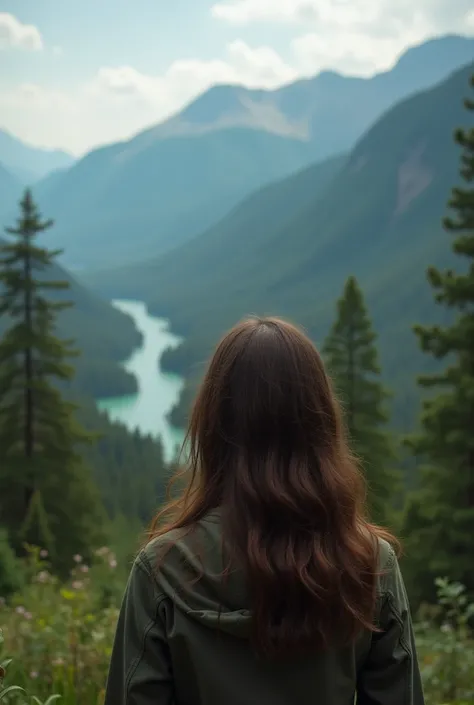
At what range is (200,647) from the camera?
2057 millimetres

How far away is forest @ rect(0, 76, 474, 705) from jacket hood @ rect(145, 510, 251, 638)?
211 centimetres

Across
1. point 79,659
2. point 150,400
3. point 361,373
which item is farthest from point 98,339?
point 79,659

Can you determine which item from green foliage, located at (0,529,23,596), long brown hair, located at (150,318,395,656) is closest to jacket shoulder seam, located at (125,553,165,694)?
long brown hair, located at (150,318,395,656)

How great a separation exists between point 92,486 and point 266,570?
18960mm

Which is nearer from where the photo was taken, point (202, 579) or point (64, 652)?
point (202, 579)

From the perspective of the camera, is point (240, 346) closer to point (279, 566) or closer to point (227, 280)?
point (279, 566)

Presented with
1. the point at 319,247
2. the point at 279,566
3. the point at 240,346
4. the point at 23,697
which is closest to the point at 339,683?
the point at 279,566

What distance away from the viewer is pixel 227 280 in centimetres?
19588

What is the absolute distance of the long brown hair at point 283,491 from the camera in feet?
6.79

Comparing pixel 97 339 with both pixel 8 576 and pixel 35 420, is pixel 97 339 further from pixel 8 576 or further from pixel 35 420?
pixel 8 576

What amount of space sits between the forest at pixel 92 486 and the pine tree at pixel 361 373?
1.3 inches

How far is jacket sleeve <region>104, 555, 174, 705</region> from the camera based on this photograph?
6.95 ft

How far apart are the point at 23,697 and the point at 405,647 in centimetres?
231

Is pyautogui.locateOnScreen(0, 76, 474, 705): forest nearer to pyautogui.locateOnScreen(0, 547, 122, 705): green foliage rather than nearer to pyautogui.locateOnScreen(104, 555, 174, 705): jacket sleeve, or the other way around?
pyautogui.locateOnScreen(0, 547, 122, 705): green foliage
